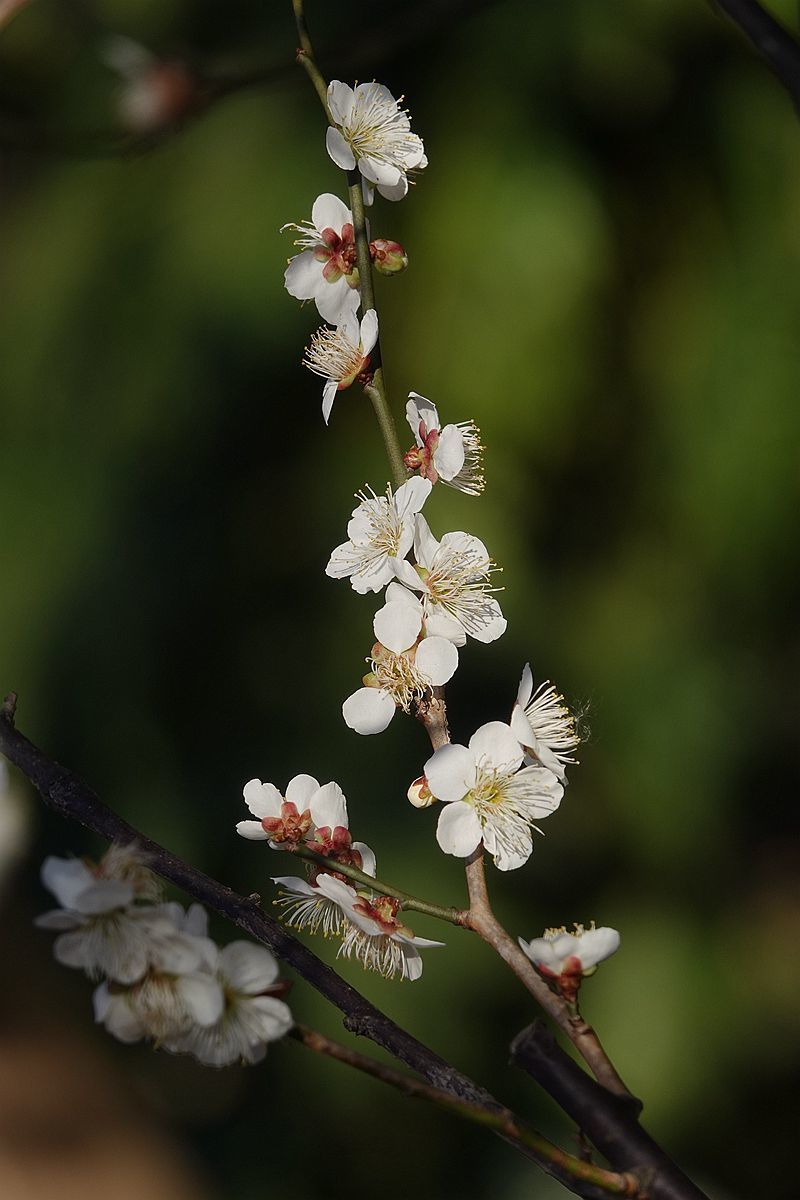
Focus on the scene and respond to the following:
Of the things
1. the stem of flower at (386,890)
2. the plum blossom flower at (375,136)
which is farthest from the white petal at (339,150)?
the stem of flower at (386,890)

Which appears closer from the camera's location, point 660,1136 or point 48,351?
point 660,1136

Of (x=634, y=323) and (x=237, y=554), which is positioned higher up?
(x=634, y=323)

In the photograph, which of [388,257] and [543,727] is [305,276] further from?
[543,727]

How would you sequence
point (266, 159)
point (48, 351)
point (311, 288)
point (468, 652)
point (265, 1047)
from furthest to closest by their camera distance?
point (48, 351) < point (266, 159) < point (468, 652) < point (311, 288) < point (265, 1047)

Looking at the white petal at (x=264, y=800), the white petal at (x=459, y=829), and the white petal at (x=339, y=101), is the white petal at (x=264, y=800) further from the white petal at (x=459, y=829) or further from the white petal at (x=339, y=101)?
the white petal at (x=339, y=101)

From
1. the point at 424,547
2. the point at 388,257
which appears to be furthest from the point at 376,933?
the point at 388,257

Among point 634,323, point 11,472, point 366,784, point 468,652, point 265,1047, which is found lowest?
point 11,472

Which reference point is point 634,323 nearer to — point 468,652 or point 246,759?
point 468,652

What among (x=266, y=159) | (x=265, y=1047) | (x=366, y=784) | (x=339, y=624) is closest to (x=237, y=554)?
(x=339, y=624)
